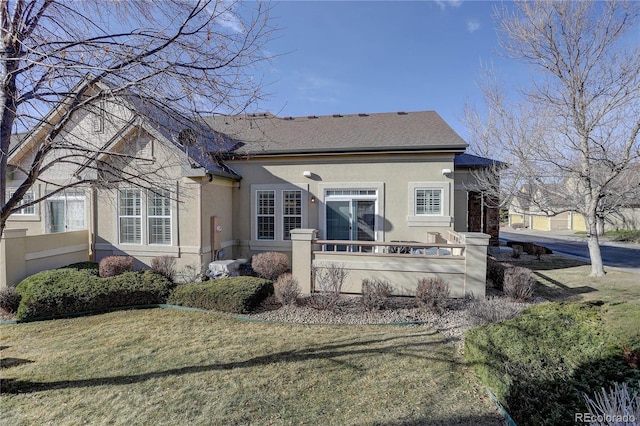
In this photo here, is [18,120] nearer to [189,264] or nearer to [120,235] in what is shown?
[189,264]

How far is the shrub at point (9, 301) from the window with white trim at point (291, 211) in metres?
7.57

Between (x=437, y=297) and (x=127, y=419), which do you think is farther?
(x=437, y=297)

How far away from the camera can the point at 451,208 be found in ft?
34.7

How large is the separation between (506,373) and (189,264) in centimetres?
902

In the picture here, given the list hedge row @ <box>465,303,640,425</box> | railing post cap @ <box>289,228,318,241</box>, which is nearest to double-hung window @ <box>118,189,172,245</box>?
railing post cap @ <box>289,228,318,241</box>

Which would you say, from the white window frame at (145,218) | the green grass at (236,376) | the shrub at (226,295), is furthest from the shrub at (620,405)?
the white window frame at (145,218)

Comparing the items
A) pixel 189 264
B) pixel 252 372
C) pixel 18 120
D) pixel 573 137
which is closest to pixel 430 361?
pixel 252 372

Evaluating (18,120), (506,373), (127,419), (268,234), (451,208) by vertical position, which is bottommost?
(127,419)

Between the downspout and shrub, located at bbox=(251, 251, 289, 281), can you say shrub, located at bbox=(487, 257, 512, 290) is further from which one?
the downspout

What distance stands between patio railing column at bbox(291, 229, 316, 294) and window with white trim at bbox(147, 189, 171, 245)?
4.96 m

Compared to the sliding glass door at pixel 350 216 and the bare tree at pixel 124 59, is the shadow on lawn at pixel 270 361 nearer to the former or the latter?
the bare tree at pixel 124 59

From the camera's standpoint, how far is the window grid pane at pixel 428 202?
424 inches

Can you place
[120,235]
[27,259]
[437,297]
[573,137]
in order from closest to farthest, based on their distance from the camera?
[437,297] → [27,259] → [573,137] → [120,235]

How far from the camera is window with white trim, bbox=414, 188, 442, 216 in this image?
10.8 metres
